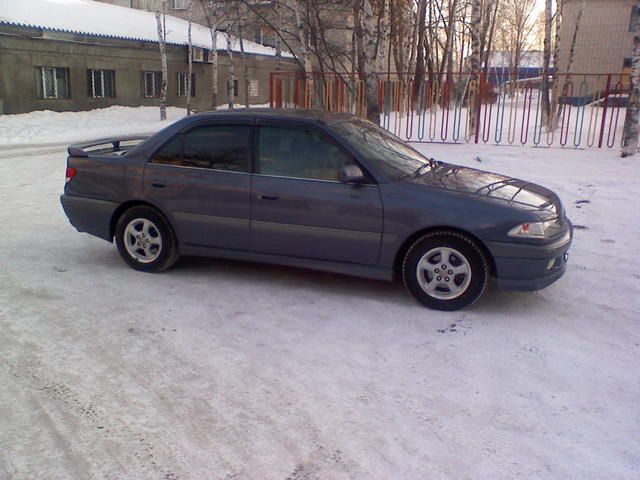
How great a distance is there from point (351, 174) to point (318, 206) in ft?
1.28

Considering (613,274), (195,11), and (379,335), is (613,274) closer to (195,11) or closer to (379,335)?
(379,335)

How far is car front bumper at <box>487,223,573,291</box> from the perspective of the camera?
15.2 ft

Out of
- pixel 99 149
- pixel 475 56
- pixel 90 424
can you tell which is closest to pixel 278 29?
pixel 475 56

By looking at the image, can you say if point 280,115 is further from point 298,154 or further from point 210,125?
point 210,125

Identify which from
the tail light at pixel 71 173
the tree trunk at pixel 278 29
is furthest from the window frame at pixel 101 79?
the tail light at pixel 71 173

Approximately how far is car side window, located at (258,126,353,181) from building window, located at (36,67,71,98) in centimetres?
2271

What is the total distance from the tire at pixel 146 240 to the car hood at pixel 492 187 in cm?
230

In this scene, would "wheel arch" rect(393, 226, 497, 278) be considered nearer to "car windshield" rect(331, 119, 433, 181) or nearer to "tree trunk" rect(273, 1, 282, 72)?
"car windshield" rect(331, 119, 433, 181)

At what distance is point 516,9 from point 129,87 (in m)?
33.1

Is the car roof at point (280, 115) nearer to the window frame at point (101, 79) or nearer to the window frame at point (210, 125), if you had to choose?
the window frame at point (210, 125)

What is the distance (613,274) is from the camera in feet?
18.9

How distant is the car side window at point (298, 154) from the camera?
5.10 m

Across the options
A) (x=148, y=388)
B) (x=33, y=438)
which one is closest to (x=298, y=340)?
(x=148, y=388)

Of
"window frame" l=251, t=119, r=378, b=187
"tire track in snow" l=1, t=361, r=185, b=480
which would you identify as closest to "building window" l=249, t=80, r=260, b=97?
"window frame" l=251, t=119, r=378, b=187
